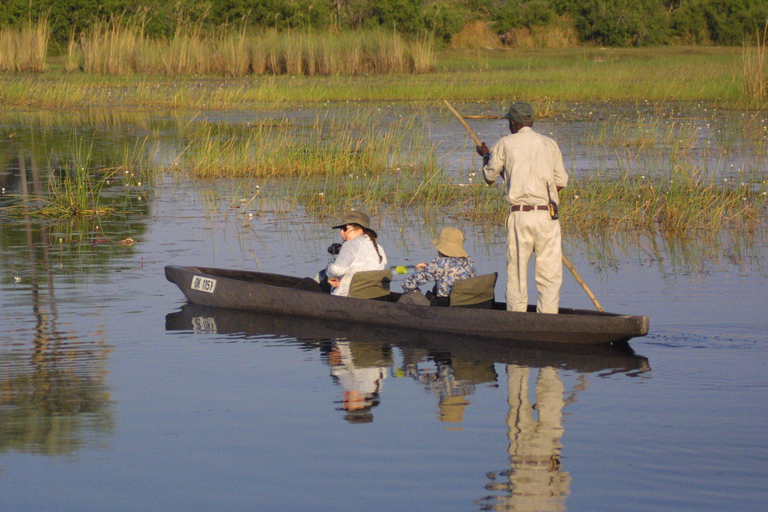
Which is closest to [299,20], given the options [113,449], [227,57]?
[227,57]

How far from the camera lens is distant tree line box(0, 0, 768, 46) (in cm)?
3697

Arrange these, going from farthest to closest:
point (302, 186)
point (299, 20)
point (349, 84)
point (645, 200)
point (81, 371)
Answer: point (299, 20), point (349, 84), point (302, 186), point (645, 200), point (81, 371)

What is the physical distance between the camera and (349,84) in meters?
30.4

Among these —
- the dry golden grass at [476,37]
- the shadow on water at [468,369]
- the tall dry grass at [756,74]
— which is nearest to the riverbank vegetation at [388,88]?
the tall dry grass at [756,74]

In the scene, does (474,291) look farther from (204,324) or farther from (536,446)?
(536,446)

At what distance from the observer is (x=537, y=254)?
860 centimetres

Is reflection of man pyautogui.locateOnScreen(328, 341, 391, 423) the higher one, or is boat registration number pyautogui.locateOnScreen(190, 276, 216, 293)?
boat registration number pyautogui.locateOnScreen(190, 276, 216, 293)

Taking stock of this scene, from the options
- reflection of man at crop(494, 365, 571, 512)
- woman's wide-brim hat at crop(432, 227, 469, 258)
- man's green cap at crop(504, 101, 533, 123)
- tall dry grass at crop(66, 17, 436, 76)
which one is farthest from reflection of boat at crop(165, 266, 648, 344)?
tall dry grass at crop(66, 17, 436, 76)

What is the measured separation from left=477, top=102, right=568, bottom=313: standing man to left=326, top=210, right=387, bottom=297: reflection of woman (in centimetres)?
127

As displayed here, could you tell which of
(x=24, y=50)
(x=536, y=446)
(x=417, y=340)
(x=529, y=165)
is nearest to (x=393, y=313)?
(x=417, y=340)

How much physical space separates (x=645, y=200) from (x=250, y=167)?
6.29 metres

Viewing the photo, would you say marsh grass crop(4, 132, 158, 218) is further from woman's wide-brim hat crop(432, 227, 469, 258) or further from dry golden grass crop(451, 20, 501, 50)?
dry golden grass crop(451, 20, 501, 50)

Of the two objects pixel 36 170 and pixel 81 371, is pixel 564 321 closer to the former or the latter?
pixel 81 371

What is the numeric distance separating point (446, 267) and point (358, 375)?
153cm
